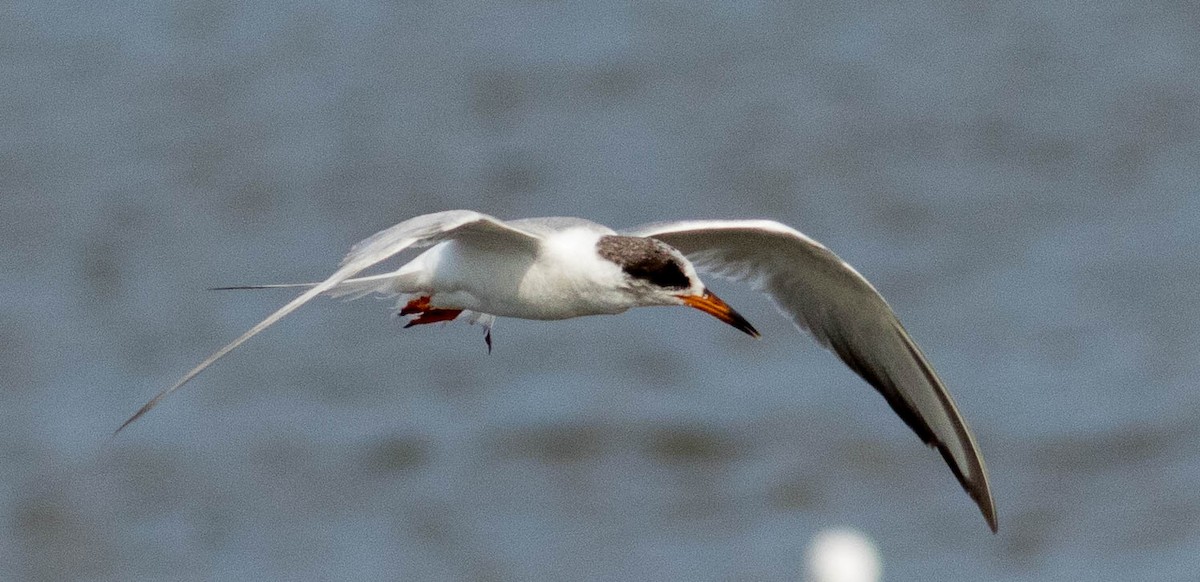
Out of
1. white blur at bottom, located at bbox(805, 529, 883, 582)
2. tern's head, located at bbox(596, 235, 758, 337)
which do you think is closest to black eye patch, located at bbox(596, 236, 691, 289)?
tern's head, located at bbox(596, 235, 758, 337)

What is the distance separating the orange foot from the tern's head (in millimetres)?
690

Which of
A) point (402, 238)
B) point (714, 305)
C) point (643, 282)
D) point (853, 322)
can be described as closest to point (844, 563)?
point (853, 322)

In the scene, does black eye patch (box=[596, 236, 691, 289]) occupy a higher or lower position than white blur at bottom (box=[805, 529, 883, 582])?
higher

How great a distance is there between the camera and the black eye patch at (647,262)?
19.8 ft

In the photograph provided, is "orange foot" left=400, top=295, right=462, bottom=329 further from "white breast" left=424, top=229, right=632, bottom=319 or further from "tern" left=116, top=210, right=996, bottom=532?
"white breast" left=424, top=229, right=632, bottom=319

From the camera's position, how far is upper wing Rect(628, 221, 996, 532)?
6.92 metres

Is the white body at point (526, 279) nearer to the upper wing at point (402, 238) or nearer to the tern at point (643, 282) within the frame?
the tern at point (643, 282)

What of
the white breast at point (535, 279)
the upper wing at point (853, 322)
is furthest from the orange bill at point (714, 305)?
the upper wing at point (853, 322)

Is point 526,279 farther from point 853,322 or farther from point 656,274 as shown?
point 853,322

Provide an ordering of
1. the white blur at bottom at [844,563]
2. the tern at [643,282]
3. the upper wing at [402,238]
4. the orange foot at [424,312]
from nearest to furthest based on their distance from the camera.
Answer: the upper wing at [402,238], the tern at [643,282], the orange foot at [424,312], the white blur at bottom at [844,563]

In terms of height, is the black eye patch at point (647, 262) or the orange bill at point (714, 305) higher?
the black eye patch at point (647, 262)

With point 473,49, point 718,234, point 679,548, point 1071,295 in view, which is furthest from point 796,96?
point 718,234

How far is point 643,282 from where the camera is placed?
6.05 m

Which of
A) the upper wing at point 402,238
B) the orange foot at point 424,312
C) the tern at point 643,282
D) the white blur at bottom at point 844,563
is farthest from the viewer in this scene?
the white blur at bottom at point 844,563
